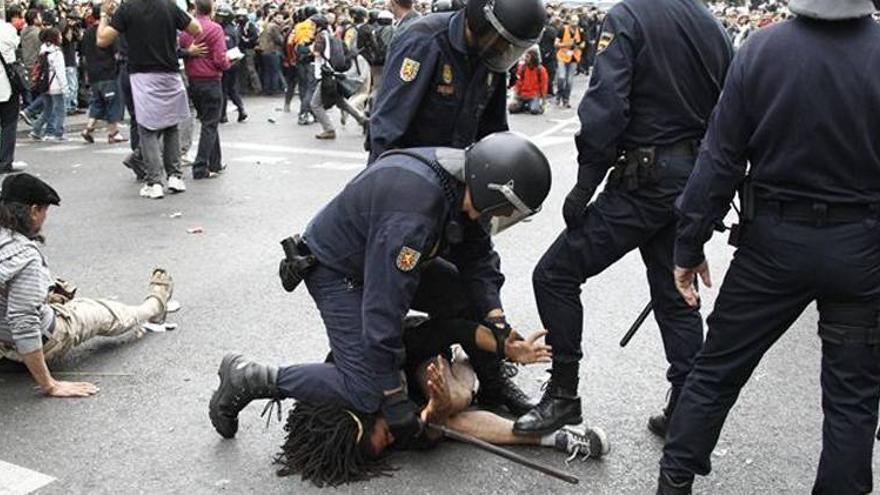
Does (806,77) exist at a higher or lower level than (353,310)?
higher

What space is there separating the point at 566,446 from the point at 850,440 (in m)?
1.15

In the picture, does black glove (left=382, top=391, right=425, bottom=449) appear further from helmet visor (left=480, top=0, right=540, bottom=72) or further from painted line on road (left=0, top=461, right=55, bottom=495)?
helmet visor (left=480, top=0, right=540, bottom=72)

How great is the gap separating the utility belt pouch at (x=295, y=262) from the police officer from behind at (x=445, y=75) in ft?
2.09

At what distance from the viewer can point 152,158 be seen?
8641mm

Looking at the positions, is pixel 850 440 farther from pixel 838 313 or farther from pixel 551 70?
pixel 551 70

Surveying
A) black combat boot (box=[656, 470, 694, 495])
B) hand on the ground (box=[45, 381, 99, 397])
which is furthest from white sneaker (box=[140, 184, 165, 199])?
black combat boot (box=[656, 470, 694, 495])

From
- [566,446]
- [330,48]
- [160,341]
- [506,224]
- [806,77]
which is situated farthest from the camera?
[330,48]

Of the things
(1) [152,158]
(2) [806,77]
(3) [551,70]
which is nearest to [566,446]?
(2) [806,77]

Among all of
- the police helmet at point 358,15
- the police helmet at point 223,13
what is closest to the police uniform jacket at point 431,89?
the police helmet at point 223,13

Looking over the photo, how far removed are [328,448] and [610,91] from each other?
1671 millimetres

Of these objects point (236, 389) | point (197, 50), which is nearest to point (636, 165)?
point (236, 389)

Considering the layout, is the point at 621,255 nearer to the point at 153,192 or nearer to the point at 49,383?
the point at 49,383

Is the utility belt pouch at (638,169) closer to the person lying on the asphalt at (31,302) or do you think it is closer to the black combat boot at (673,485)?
the black combat boot at (673,485)

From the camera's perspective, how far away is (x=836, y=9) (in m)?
2.80
